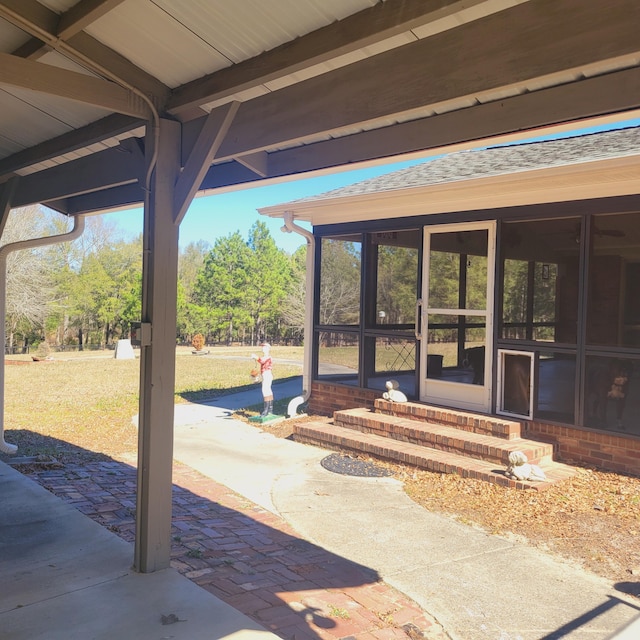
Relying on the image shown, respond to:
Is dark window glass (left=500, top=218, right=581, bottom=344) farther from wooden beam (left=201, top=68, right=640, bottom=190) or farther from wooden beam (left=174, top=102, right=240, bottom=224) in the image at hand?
wooden beam (left=174, top=102, right=240, bottom=224)

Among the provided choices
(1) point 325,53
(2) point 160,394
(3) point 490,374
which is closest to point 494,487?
(3) point 490,374

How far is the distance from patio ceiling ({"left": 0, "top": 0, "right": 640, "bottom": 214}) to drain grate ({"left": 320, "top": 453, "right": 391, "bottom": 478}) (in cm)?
348

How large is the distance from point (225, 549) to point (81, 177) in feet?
11.1

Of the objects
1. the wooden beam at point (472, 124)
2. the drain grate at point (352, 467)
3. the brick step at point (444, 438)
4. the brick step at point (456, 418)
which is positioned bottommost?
the drain grate at point (352, 467)

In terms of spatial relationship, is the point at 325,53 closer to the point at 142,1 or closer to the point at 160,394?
the point at 142,1

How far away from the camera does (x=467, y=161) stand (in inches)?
348

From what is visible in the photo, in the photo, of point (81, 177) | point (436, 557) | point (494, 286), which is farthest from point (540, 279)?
point (81, 177)

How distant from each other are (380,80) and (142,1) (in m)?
1.17

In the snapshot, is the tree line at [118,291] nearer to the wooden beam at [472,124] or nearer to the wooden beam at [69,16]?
the wooden beam at [472,124]

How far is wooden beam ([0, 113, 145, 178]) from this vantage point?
13.2 feet

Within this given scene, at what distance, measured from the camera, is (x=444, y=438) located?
6.73m

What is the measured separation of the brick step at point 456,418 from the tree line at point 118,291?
69.9ft

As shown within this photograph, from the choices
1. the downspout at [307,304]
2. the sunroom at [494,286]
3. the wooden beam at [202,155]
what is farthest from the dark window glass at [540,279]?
the wooden beam at [202,155]

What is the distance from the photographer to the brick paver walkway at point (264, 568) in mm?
3180
